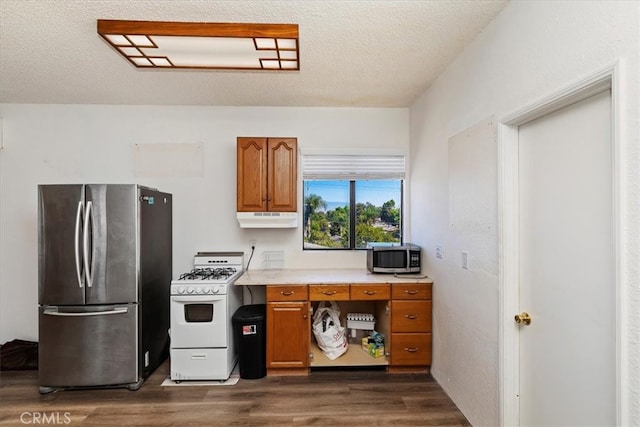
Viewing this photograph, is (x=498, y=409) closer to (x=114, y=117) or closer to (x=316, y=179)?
(x=316, y=179)

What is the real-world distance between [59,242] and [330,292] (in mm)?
2386

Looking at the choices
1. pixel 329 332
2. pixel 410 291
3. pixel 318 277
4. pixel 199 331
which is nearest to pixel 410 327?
pixel 410 291

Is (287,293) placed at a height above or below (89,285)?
below

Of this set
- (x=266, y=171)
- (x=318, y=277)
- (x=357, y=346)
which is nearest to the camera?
(x=318, y=277)

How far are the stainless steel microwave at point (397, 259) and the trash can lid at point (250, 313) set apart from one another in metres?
1.24

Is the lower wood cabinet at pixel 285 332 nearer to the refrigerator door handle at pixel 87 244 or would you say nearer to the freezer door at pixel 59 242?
the refrigerator door handle at pixel 87 244

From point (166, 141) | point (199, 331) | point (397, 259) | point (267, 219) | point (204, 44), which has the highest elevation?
point (204, 44)

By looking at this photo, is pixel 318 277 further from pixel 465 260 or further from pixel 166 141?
pixel 166 141

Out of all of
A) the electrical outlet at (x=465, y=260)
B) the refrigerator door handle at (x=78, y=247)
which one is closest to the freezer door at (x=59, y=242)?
the refrigerator door handle at (x=78, y=247)

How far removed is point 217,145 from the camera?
138 inches

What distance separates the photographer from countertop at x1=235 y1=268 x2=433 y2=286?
2906 millimetres

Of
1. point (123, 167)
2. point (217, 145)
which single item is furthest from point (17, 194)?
point (217, 145)

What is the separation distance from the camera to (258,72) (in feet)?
8.80

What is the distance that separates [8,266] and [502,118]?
4.90 meters
